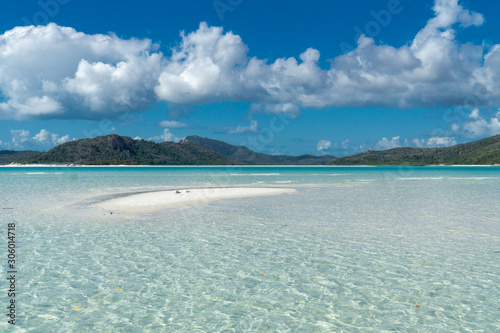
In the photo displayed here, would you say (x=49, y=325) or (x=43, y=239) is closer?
(x=49, y=325)

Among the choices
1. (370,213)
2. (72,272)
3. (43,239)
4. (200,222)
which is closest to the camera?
(72,272)

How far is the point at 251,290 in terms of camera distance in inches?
381

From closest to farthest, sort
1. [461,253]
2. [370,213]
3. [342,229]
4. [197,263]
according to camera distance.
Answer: [197,263]
[461,253]
[342,229]
[370,213]

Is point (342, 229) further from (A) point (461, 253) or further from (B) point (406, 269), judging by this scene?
(B) point (406, 269)

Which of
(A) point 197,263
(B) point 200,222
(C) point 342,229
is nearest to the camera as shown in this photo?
(A) point 197,263

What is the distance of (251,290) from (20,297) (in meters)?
5.95

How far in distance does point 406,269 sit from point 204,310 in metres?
6.67

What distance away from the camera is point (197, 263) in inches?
480

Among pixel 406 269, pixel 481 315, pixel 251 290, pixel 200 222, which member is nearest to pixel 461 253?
pixel 406 269

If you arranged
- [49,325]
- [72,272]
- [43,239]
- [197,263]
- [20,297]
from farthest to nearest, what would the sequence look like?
[43,239] → [197,263] → [72,272] → [20,297] → [49,325]

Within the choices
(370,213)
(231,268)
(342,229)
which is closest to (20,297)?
(231,268)

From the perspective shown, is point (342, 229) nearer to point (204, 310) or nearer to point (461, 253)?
point (461, 253)

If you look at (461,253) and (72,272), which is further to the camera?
(461,253)

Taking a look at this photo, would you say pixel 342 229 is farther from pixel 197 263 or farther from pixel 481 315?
pixel 481 315
